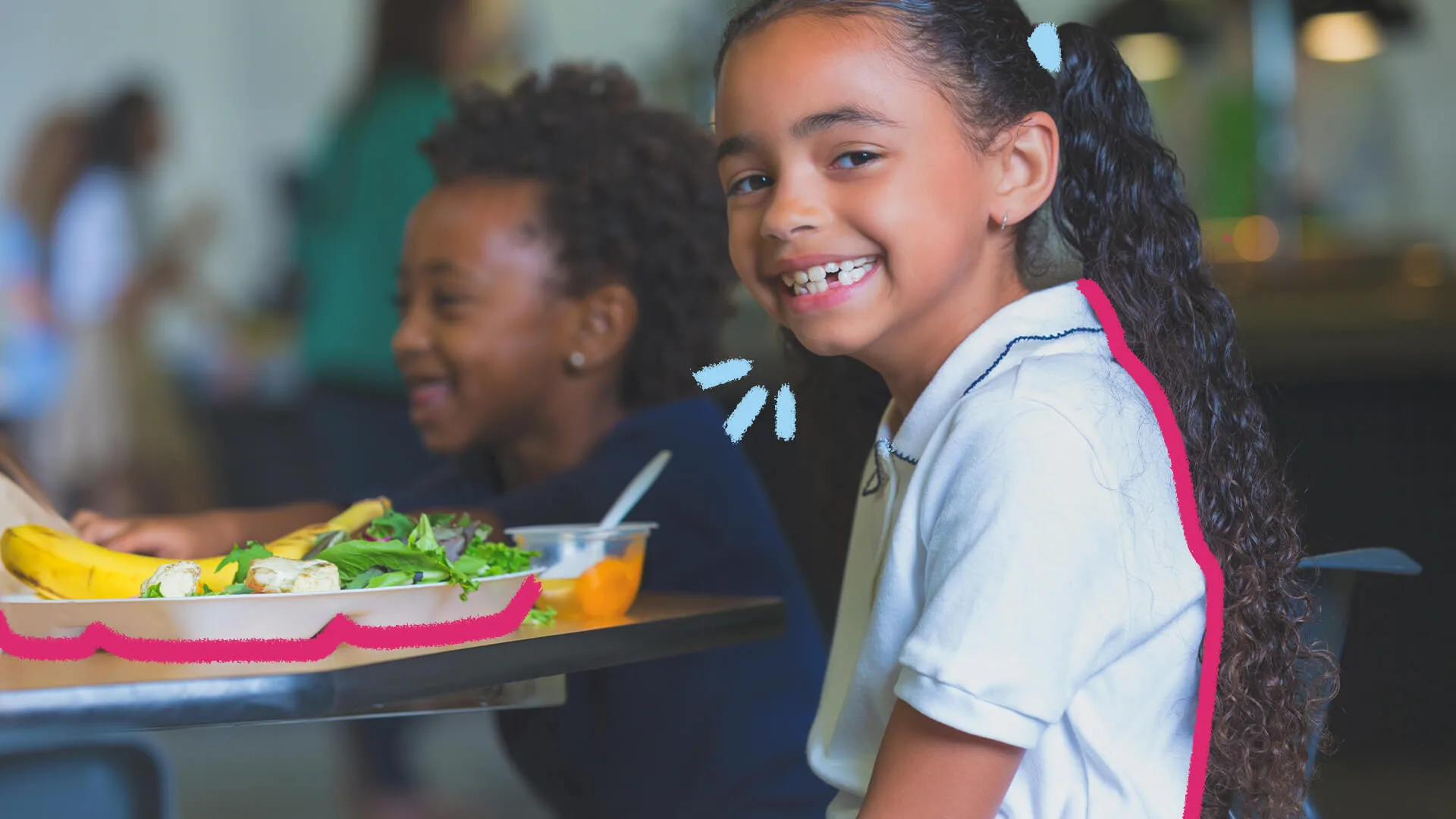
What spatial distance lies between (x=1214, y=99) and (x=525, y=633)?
13.0 ft

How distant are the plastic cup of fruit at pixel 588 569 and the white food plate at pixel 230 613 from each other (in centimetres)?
17

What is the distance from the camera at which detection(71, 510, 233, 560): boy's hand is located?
1.33m

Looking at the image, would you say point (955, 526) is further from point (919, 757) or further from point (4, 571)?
point (4, 571)

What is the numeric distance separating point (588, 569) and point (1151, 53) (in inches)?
137

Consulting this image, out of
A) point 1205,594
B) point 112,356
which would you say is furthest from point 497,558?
point 112,356

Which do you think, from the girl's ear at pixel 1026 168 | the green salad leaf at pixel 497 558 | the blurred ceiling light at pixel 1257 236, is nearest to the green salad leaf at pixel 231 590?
the green salad leaf at pixel 497 558

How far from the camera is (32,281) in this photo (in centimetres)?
531

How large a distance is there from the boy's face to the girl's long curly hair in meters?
0.59

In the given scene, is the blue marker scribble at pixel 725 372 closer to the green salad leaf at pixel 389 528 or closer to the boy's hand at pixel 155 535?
the green salad leaf at pixel 389 528

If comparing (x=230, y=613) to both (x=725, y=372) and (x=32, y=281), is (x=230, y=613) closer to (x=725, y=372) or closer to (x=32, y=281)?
(x=725, y=372)

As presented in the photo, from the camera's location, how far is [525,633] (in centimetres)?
104

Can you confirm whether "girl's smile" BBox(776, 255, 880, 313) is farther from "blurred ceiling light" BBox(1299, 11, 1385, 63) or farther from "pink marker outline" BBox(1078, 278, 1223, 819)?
"blurred ceiling light" BBox(1299, 11, 1385, 63)

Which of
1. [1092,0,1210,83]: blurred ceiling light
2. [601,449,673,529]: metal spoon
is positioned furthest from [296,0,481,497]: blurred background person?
[1092,0,1210,83]: blurred ceiling light

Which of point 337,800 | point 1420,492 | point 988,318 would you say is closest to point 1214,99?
point 1420,492
